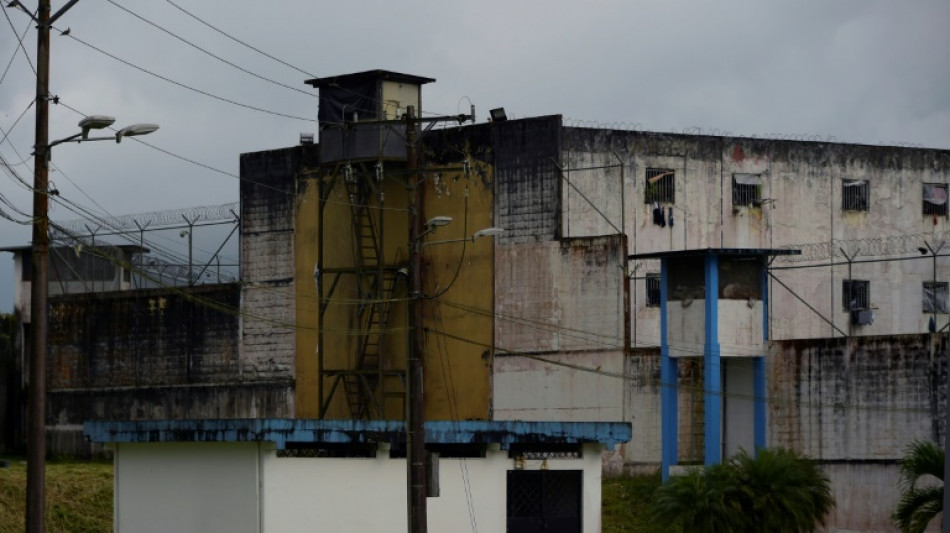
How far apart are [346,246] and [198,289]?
5.64m

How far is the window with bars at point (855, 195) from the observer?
48.2 metres

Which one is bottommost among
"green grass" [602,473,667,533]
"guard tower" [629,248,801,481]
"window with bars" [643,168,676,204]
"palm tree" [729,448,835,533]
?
"green grass" [602,473,667,533]

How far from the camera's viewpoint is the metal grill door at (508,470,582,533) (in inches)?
1164

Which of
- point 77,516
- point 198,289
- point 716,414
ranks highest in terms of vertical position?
point 198,289

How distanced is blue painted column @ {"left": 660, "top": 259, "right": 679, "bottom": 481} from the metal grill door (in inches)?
294

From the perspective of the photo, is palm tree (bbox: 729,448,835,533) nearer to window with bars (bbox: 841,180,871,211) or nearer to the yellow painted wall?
the yellow painted wall

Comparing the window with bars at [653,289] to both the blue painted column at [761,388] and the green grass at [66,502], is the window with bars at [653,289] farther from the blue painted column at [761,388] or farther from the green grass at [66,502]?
the green grass at [66,502]

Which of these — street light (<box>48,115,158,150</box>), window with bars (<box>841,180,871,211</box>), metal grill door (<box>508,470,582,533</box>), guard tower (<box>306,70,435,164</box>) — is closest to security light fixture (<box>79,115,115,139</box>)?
street light (<box>48,115,158,150</box>)

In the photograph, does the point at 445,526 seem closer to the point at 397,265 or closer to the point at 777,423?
the point at 777,423

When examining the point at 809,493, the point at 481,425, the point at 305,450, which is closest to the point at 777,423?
the point at 809,493

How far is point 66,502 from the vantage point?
37406 millimetres

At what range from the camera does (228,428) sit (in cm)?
2662

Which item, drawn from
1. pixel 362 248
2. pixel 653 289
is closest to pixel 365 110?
pixel 362 248

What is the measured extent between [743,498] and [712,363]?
4.88 meters
